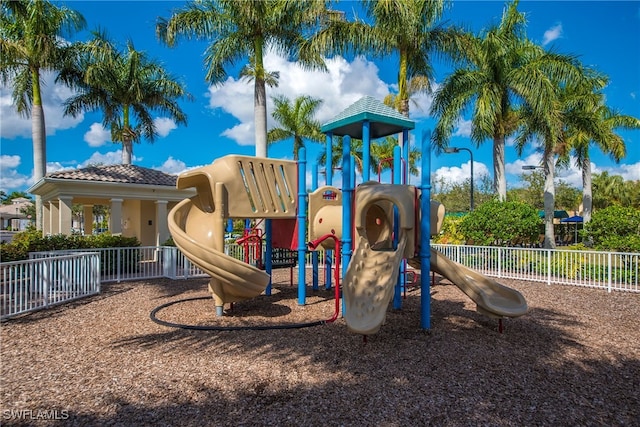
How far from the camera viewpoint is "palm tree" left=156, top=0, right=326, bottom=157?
590 inches

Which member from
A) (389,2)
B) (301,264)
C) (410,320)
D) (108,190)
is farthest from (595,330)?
(108,190)

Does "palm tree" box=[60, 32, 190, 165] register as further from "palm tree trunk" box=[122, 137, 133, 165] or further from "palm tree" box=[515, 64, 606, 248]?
"palm tree" box=[515, 64, 606, 248]

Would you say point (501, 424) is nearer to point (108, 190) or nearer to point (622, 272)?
point (622, 272)

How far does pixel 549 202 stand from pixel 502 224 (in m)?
7.28

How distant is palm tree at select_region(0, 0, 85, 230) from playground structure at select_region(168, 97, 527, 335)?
600 inches

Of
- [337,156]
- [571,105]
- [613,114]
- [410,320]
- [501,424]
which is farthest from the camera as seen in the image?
[337,156]

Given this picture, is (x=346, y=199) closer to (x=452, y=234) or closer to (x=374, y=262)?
(x=374, y=262)

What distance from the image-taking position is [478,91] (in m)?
18.8

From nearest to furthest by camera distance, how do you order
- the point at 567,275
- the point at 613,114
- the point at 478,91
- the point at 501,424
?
the point at 501,424 < the point at 567,275 < the point at 478,91 < the point at 613,114

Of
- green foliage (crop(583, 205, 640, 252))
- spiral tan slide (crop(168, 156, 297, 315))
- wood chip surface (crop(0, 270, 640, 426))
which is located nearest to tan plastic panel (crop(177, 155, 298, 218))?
spiral tan slide (crop(168, 156, 297, 315))

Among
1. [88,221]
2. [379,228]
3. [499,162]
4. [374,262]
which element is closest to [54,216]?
[88,221]

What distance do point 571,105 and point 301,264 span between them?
21.9 metres

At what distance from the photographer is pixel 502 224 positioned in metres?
14.9

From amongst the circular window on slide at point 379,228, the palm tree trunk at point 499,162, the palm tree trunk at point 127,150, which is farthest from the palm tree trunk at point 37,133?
the palm tree trunk at point 499,162
